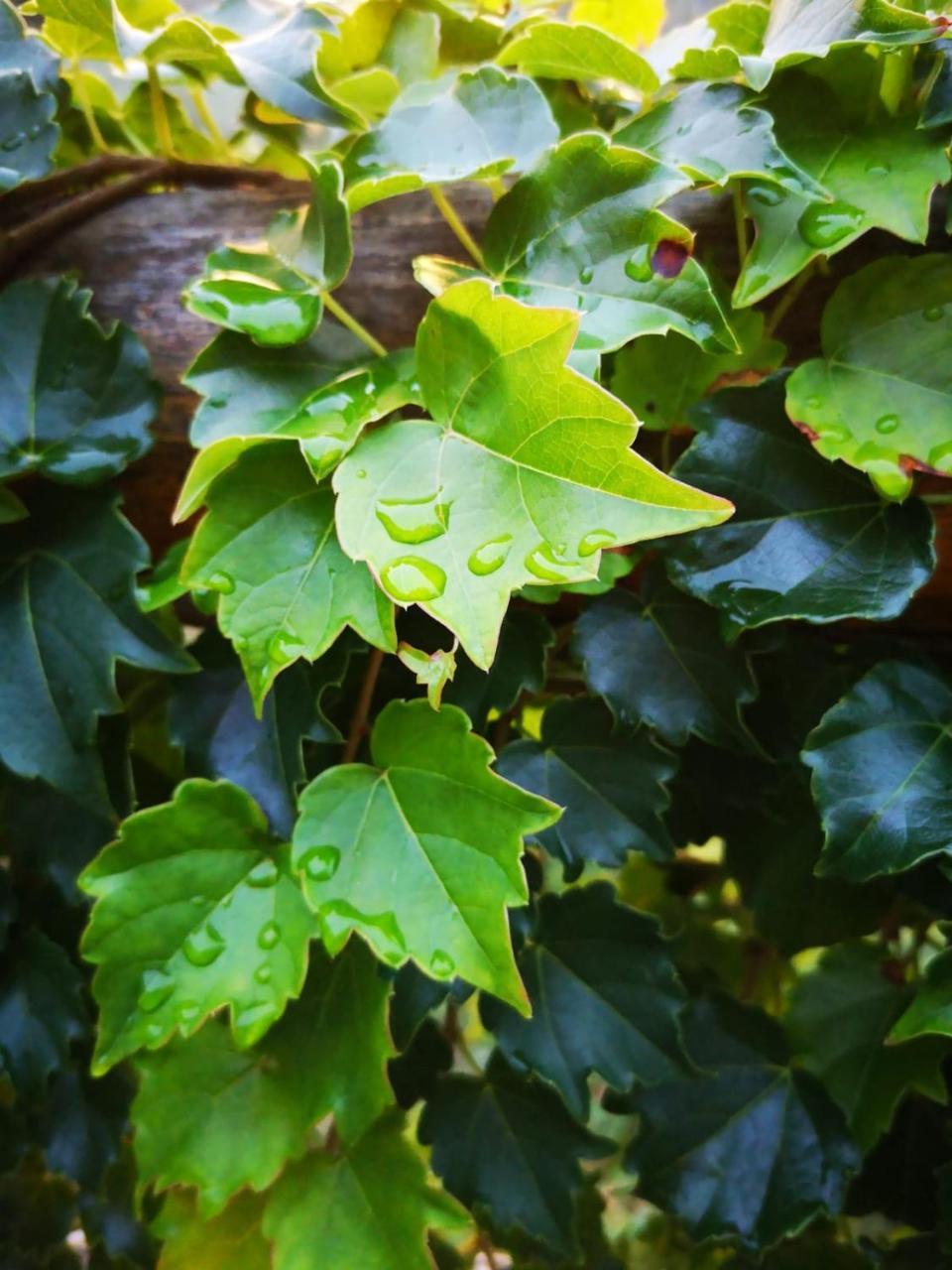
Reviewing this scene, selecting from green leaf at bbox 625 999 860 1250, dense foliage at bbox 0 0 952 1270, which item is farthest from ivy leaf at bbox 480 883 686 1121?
green leaf at bbox 625 999 860 1250

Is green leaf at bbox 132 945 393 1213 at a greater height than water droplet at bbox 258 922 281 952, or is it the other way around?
water droplet at bbox 258 922 281 952

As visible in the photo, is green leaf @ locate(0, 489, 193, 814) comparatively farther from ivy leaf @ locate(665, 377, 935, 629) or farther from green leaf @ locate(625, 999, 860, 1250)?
green leaf @ locate(625, 999, 860, 1250)

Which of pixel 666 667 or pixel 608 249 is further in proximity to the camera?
pixel 666 667

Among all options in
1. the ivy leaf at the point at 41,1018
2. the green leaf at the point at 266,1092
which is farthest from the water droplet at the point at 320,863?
the ivy leaf at the point at 41,1018

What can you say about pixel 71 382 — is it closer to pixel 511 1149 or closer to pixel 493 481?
pixel 493 481

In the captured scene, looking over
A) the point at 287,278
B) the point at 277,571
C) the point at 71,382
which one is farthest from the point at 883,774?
the point at 71,382

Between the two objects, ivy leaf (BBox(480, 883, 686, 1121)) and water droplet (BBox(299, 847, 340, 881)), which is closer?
water droplet (BBox(299, 847, 340, 881))

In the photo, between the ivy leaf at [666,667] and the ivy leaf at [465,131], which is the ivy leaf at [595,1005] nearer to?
the ivy leaf at [666,667]
